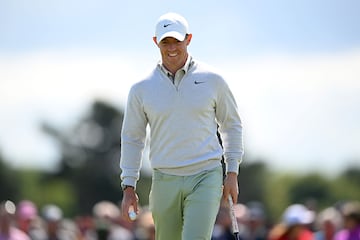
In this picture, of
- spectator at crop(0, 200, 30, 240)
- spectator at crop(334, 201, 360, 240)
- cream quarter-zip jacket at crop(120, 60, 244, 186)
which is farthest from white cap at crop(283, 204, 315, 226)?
cream quarter-zip jacket at crop(120, 60, 244, 186)

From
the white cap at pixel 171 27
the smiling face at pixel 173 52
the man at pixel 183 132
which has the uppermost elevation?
the white cap at pixel 171 27

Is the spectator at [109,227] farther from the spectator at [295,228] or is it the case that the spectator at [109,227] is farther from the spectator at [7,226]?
the spectator at [295,228]

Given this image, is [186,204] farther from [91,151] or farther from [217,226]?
[91,151]

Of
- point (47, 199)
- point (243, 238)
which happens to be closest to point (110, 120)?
point (47, 199)

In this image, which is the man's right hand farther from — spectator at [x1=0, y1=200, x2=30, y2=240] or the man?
spectator at [x1=0, y1=200, x2=30, y2=240]

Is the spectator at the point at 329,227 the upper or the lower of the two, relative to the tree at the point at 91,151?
upper

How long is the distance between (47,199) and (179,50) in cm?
9060

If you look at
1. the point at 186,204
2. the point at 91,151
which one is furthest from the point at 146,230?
the point at 91,151

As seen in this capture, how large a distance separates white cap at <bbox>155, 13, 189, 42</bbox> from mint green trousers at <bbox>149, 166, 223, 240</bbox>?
120 cm

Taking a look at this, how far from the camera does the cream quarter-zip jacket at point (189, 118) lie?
39.1ft

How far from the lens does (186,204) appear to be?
11906mm

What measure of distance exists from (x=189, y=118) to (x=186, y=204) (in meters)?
0.74

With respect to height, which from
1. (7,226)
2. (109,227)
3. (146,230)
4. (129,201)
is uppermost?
(129,201)

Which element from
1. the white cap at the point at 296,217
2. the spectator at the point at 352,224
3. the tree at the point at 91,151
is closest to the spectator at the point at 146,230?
the white cap at the point at 296,217
